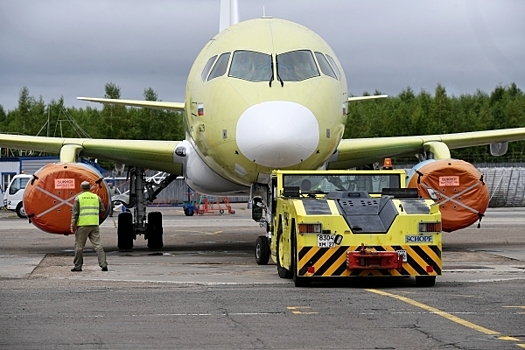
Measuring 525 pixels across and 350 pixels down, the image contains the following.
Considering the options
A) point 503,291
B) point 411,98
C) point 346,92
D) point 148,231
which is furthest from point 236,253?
point 411,98

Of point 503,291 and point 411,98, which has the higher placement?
point 411,98

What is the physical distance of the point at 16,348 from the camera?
350 inches

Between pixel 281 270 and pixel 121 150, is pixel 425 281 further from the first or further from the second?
pixel 121 150

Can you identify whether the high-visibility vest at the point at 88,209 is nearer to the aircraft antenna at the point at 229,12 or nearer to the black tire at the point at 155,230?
the black tire at the point at 155,230

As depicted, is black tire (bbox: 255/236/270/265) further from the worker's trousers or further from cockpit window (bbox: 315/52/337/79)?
cockpit window (bbox: 315/52/337/79)

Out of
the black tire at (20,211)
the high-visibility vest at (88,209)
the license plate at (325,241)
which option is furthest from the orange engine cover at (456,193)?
the black tire at (20,211)

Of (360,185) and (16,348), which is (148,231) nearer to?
(360,185)

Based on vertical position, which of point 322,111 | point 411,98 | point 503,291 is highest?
point 411,98

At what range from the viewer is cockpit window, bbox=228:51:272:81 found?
1831cm

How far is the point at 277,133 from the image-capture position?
16.7m

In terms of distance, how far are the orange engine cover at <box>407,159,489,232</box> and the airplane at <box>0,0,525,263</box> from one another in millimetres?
62

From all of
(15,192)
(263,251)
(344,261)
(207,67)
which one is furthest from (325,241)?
(15,192)

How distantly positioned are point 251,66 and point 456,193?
5200mm

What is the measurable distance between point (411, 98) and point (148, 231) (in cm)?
9283
